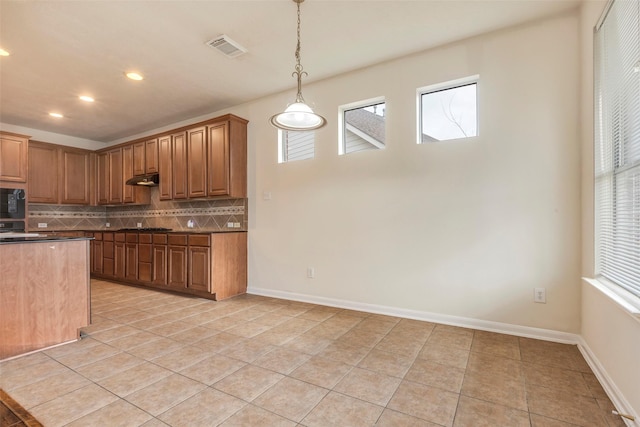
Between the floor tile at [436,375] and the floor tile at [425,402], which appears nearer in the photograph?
the floor tile at [425,402]

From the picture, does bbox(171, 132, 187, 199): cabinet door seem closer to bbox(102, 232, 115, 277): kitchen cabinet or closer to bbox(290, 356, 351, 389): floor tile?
bbox(102, 232, 115, 277): kitchen cabinet

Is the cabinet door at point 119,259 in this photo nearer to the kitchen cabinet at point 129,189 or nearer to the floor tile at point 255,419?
the kitchen cabinet at point 129,189

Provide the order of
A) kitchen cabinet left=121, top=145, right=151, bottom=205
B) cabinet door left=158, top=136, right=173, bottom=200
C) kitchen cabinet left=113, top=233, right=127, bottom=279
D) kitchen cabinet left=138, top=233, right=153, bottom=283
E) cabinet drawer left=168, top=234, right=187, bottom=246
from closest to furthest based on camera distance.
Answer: cabinet drawer left=168, top=234, right=187, bottom=246 < kitchen cabinet left=138, top=233, right=153, bottom=283 < cabinet door left=158, top=136, right=173, bottom=200 < kitchen cabinet left=113, top=233, right=127, bottom=279 < kitchen cabinet left=121, top=145, right=151, bottom=205

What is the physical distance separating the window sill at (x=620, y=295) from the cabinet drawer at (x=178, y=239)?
4.20 m

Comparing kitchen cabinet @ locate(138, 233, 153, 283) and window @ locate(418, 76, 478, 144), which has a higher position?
window @ locate(418, 76, 478, 144)

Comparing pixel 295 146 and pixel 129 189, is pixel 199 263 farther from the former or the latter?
pixel 129 189

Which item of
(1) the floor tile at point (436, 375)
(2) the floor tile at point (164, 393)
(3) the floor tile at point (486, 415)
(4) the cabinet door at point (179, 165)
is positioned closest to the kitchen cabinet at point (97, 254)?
(4) the cabinet door at point (179, 165)

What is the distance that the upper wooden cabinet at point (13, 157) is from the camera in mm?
4633

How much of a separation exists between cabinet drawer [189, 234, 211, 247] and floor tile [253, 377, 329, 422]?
236cm

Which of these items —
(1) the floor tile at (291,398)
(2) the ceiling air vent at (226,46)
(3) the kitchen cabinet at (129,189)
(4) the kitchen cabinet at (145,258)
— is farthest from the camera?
(3) the kitchen cabinet at (129,189)

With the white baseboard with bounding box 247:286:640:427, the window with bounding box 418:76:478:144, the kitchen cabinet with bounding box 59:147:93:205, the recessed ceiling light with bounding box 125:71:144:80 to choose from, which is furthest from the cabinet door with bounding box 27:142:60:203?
the window with bounding box 418:76:478:144

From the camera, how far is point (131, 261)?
15.6 feet

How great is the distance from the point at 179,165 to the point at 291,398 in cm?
392

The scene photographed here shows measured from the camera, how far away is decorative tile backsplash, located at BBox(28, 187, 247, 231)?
15.1ft
